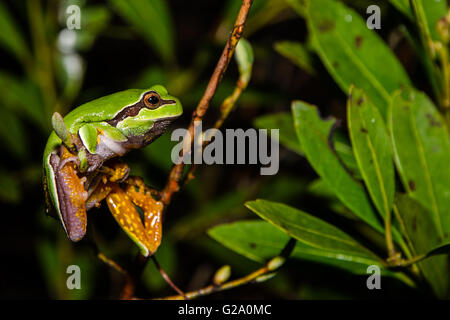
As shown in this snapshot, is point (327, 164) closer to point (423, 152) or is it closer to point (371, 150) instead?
point (371, 150)

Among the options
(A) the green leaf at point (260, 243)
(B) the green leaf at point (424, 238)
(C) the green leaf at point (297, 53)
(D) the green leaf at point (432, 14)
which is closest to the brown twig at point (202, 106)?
(A) the green leaf at point (260, 243)

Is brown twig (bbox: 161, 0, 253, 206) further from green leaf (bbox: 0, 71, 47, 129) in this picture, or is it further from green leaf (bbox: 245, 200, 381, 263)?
green leaf (bbox: 0, 71, 47, 129)

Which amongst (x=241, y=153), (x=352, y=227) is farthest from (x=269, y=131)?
(x=352, y=227)

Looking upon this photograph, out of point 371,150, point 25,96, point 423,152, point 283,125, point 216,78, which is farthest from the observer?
point 25,96

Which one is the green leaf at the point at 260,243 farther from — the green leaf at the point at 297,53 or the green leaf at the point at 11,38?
the green leaf at the point at 11,38

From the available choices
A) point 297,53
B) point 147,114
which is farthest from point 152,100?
point 297,53

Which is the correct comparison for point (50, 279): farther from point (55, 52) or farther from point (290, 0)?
point (290, 0)

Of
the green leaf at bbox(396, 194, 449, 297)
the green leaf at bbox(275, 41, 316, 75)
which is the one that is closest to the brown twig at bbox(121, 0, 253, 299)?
the green leaf at bbox(396, 194, 449, 297)
